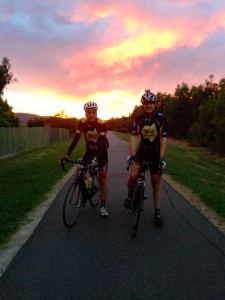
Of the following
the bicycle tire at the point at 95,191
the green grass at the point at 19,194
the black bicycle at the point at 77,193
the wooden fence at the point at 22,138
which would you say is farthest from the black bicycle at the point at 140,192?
the wooden fence at the point at 22,138

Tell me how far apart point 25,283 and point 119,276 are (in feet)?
3.60

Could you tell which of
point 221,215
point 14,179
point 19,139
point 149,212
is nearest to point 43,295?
point 149,212

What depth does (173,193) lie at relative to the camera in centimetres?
→ 961

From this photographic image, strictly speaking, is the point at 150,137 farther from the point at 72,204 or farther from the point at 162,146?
the point at 72,204

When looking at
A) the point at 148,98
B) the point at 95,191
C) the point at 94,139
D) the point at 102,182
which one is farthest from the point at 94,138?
the point at 148,98

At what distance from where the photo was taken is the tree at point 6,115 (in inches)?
1587

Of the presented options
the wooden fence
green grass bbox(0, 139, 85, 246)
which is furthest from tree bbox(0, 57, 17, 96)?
green grass bbox(0, 139, 85, 246)

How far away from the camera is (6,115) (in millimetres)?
42969

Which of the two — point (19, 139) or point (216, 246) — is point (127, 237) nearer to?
point (216, 246)

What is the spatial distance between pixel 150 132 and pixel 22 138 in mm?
23812

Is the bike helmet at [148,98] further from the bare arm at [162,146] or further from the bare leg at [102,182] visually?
the bare leg at [102,182]

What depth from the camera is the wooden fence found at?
78.3 feet

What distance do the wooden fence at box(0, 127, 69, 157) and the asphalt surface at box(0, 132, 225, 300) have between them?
1772 cm

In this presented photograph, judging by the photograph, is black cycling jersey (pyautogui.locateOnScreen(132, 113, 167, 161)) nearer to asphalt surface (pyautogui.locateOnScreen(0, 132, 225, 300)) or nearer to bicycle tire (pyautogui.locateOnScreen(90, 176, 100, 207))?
asphalt surface (pyautogui.locateOnScreen(0, 132, 225, 300))
